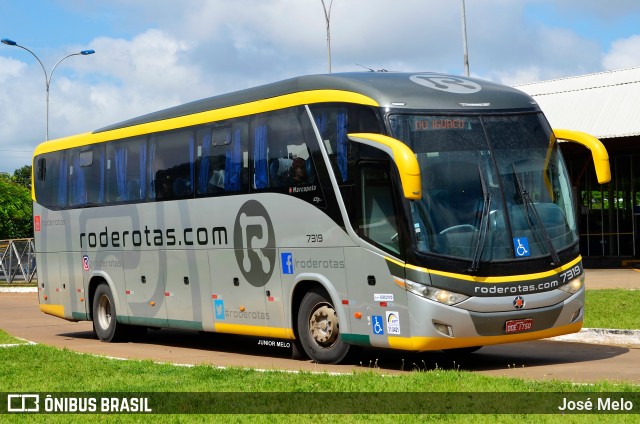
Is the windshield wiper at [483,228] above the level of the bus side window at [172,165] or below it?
below

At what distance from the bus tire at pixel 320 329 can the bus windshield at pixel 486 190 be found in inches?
84.3

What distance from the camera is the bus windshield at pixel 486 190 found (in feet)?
43.3

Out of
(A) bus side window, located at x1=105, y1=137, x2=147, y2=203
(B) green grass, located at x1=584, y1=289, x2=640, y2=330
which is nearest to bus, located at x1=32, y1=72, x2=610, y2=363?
(A) bus side window, located at x1=105, y1=137, x2=147, y2=203

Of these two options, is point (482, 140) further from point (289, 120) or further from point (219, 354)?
point (219, 354)

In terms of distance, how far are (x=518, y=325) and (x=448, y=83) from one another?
10.9 ft

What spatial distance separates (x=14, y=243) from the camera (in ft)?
152

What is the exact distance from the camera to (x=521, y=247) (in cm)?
1342

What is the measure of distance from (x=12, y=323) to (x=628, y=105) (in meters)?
22.1

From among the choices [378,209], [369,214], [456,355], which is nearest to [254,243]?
[369,214]

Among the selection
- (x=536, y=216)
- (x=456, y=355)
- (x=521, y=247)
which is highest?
(x=536, y=216)

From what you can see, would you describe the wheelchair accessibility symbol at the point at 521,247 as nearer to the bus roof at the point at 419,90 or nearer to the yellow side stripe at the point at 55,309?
the bus roof at the point at 419,90

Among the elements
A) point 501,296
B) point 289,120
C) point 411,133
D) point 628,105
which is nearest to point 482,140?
point 411,133

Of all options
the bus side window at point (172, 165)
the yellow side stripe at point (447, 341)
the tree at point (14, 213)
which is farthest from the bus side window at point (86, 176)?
the tree at point (14, 213)

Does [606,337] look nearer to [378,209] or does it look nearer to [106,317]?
[378,209]
